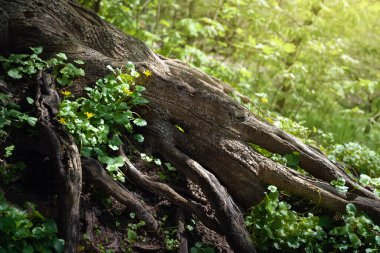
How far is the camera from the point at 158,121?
122 inches

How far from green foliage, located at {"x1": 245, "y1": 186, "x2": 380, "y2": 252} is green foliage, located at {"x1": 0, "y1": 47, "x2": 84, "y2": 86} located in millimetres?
2055

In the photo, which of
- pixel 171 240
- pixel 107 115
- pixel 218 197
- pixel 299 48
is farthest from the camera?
pixel 299 48

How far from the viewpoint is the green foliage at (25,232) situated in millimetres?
1809

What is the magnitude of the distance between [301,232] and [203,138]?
3.83ft

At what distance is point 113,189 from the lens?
8.21ft

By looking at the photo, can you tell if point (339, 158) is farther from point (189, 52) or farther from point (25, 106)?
point (25, 106)

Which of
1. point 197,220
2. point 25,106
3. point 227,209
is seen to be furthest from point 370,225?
point 25,106

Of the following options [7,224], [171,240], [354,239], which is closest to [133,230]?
[171,240]

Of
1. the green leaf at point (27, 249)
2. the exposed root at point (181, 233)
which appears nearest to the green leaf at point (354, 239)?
the exposed root at point (181, 233)

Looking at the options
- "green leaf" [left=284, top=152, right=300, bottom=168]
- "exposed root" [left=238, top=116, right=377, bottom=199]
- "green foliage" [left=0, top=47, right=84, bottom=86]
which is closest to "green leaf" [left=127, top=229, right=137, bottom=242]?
"exposed root" [left=238, top=116, right=377, bottom=199]

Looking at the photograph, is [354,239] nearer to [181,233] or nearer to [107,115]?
[181,233]

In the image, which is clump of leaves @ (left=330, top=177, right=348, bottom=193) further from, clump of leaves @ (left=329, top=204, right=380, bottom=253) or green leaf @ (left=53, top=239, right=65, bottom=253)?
green leaf @ (left=53, top=239, right=65, bottom=253)

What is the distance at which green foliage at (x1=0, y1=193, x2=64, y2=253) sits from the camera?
1.81m

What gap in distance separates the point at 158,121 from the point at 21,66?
54.0 inches
